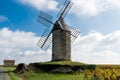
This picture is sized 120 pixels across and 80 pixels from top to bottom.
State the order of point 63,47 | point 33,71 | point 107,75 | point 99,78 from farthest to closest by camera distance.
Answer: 1. point 63,47
2. point 33,71
3. point 99,78
4. point 107,75

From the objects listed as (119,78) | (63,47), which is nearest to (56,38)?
(63,47)

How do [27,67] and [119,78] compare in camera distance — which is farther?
[27,67]

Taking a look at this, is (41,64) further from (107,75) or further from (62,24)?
(107,75)

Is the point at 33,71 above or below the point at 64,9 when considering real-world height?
below

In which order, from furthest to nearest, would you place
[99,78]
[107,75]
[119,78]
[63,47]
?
[63,47]
[99,78]
[107,75]
[119,78]

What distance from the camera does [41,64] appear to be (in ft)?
174

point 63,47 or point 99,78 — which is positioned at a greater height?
point 63,47

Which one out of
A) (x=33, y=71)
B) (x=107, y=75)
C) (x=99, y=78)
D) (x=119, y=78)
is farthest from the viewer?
(x=33, y=71)

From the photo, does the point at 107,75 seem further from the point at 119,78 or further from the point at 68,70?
the point at 68,70

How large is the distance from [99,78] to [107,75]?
194cm

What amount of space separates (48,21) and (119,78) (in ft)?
122

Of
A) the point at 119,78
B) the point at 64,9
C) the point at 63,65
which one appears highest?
the point at 64,9

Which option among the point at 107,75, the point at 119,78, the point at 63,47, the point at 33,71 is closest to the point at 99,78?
the point at 107,75

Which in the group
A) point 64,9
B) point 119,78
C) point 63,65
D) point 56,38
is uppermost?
point 64,9
